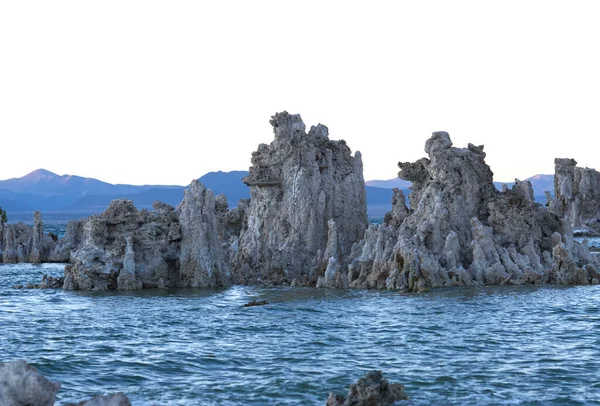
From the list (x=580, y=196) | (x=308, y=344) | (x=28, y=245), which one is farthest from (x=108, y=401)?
(x=580, y=196)

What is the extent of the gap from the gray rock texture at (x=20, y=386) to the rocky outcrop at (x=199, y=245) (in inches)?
1252

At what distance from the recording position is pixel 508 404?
70.5ft

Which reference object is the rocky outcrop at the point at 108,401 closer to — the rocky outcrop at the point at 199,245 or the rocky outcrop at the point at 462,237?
the rocky outcrop at the point at 462,237

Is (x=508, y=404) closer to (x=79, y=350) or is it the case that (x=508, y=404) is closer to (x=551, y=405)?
(x=551, y=405)

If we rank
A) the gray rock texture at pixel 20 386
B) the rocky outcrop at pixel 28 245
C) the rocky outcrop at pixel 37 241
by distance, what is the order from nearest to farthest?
the gray rock texture at pixel 20 386 < the rocky outcrop at pixel 37 241 < the rocky outcrop at pixel 28 245

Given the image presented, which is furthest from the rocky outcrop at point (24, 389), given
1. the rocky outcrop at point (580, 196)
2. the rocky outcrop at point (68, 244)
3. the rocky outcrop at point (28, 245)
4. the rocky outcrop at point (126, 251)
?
the rocky outcrop at point (580, 196)

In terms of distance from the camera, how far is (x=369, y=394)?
62.9ft

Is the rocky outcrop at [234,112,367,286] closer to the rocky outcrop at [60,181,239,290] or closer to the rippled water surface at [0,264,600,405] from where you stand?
the rocky outcrop at [60,181,239,290]

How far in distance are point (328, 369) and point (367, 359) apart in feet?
6.74

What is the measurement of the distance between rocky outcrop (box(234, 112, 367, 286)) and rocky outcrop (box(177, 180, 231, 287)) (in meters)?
2.45

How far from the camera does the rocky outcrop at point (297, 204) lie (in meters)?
54.0

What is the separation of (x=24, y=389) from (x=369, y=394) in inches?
292

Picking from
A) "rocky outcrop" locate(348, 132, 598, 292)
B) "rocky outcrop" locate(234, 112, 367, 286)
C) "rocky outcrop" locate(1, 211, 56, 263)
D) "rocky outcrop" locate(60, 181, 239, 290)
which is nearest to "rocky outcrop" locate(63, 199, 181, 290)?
"rocky outcrop" locate(60, 181, 239, 290)

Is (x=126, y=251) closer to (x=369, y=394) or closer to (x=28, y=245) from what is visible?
(x=369, y=394)
